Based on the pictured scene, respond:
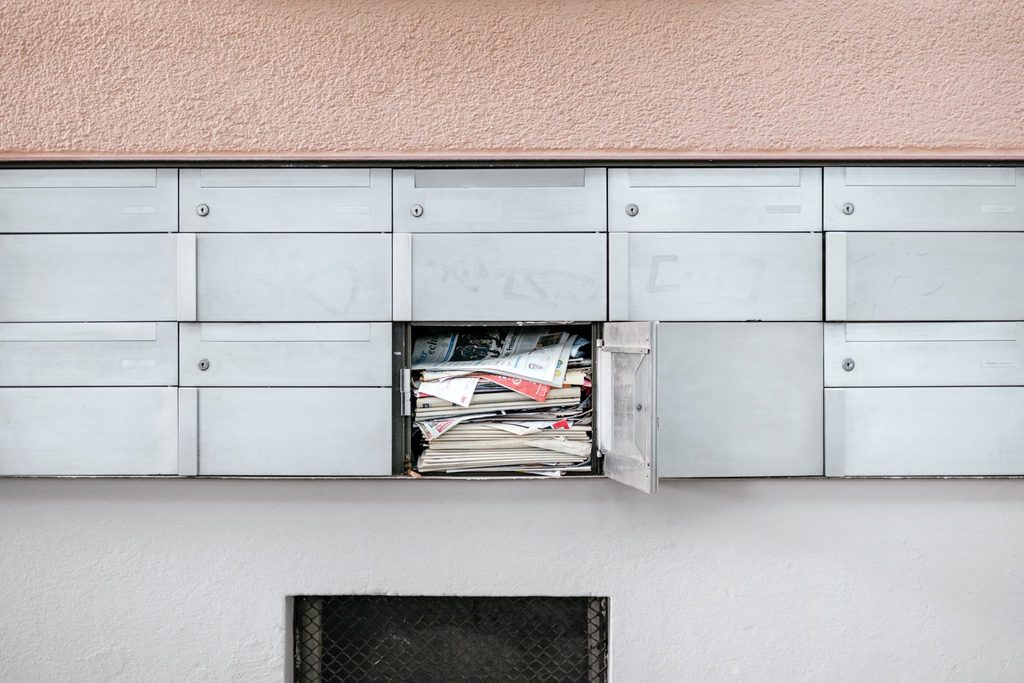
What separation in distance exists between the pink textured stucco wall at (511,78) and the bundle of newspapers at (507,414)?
802mm

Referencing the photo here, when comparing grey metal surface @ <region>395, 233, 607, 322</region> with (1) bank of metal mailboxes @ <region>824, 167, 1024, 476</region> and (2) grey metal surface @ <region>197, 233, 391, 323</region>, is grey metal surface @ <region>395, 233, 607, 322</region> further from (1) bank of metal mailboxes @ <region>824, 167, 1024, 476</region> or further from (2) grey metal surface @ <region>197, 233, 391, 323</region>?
(1) bank of metal mailboxes @ <region>824, 167, 1024, 476</region>

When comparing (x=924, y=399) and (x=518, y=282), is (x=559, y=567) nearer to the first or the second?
(x=518, y=282)

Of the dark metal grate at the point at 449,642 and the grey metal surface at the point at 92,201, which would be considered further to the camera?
the dark metal grate at the point at 449,642

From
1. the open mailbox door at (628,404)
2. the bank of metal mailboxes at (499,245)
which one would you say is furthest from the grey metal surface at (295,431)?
the open mailbox door at (628,404)

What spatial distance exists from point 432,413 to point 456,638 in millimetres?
927

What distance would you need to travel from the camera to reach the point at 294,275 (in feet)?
6.87

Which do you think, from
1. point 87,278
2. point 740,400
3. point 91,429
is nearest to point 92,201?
point 87,278

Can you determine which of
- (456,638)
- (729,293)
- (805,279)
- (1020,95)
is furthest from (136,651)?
(1020,95)

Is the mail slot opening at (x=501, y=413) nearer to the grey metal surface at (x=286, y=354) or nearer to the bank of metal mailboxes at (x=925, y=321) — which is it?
the grey metal surface at (x=286, y=354)

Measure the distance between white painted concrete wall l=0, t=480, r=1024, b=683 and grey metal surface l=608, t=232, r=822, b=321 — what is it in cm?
68

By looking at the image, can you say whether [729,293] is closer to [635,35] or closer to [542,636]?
[635,35]

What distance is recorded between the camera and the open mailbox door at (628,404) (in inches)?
68.7

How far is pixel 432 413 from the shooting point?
2.14 metres

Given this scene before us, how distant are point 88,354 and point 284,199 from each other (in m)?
0.92
